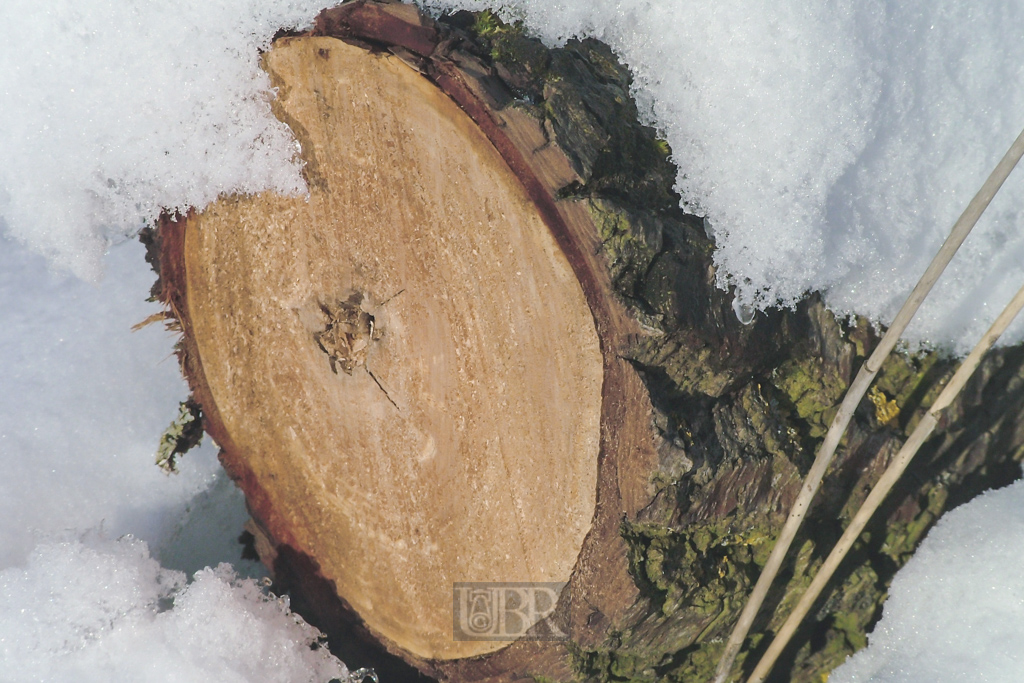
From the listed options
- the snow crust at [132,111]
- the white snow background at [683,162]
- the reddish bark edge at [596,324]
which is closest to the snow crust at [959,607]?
the white snow background at [683,162]

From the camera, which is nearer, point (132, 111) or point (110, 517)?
point (132, 111)

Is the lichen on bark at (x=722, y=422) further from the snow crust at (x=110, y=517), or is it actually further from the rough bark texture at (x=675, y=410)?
the snow crust at (x=110, y=517)

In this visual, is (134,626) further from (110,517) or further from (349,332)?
(349,332)

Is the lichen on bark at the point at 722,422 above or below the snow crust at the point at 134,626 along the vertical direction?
above

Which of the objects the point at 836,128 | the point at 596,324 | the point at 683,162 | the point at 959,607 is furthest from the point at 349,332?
the point at 959,607

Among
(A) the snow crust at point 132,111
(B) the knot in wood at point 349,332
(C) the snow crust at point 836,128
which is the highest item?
(C) the snow crust at point 836,128

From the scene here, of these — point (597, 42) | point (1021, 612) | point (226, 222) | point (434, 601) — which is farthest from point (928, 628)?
point (226, 222)

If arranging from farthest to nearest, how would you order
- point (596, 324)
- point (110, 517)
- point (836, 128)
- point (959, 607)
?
point (110, 517) → point (959, 607) → point (836, 128) → point (596, 324)
